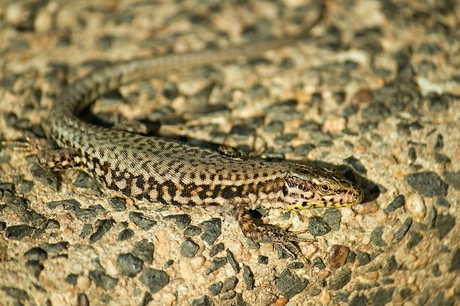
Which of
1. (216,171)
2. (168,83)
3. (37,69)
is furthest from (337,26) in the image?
(37,69)

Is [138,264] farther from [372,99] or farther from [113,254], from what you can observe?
[372,99]

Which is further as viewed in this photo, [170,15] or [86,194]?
[170,15]

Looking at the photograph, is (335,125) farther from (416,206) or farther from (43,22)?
(43,22)

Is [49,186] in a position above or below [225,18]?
below

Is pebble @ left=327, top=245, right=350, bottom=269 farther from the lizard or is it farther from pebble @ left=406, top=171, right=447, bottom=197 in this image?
pebble @ left=406, top=171, right=447, bottom=197

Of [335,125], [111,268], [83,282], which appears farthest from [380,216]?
[83,282]

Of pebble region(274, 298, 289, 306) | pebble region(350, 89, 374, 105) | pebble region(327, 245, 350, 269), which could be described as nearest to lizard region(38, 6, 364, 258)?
pebble region(327, 245, 350, 269)

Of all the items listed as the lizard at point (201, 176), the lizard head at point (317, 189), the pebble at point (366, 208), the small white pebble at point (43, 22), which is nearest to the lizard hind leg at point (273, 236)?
the lizard at point (201, 176)
